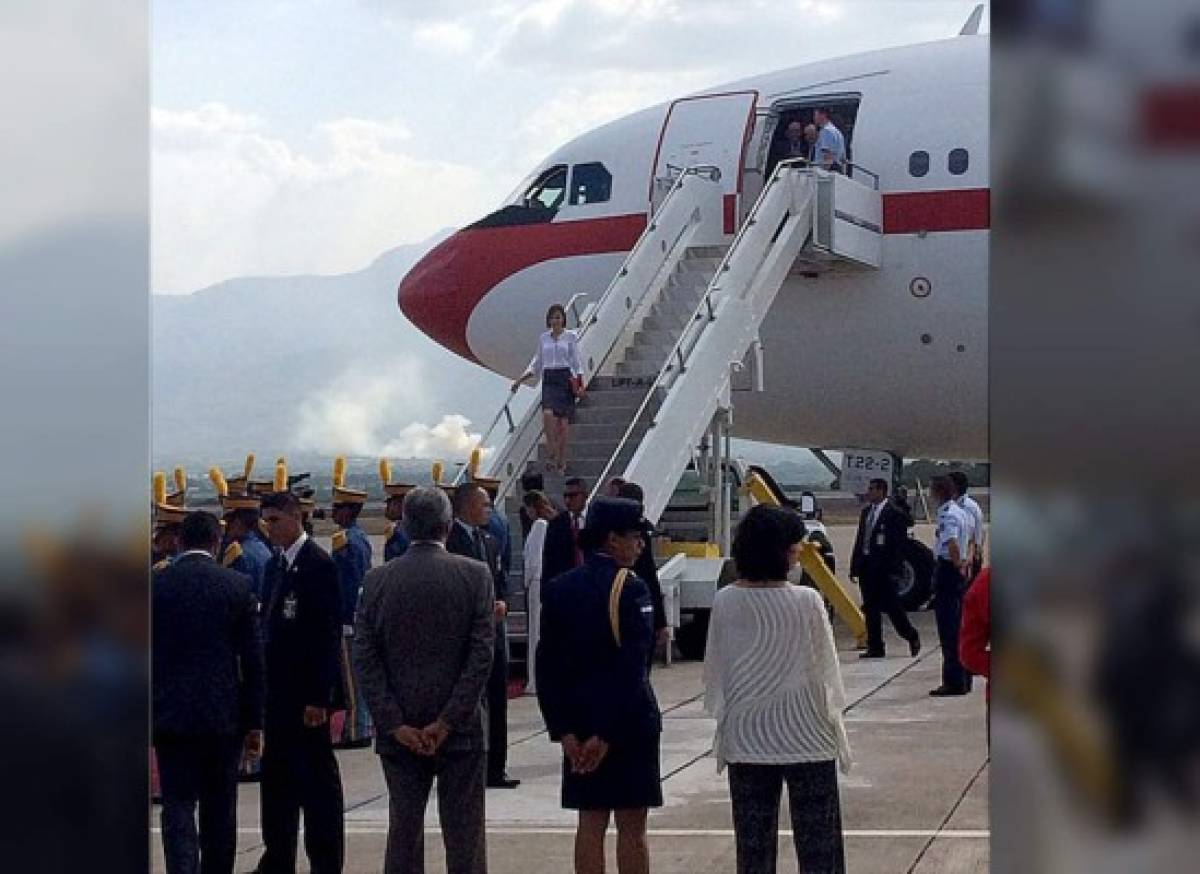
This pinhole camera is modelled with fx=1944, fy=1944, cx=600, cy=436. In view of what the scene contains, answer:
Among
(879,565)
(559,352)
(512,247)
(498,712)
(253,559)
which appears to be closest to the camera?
(498,712)

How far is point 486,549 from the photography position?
9797mm

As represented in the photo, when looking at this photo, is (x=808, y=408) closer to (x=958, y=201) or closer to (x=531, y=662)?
(x=958, y=201)

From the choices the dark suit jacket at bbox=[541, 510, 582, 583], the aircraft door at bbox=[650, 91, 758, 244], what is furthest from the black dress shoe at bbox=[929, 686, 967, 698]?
the aircraft door at bbox=[650, 91, 758, 244]

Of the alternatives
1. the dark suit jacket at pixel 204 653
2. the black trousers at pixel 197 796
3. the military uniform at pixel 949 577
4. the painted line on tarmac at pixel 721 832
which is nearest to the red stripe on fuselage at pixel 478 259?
the military uniform at pixel 949 577

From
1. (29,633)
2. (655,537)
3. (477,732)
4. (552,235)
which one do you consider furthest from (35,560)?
(552,235)

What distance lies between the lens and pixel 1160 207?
217 cm

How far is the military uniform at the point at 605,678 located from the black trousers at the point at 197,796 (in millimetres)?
1234

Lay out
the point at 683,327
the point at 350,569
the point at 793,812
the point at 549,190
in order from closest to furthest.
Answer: the point at 793,812, the point at 350,569, the point at 683,327, the point at 549,190

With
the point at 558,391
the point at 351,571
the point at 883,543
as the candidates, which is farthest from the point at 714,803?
the point at 558,391

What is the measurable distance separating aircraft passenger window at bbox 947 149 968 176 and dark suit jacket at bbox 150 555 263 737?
35.9 ft

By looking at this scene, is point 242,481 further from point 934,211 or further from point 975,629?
point 975,629

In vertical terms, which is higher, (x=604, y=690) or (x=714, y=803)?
(x=604, y=690)

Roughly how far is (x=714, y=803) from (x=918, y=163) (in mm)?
8996

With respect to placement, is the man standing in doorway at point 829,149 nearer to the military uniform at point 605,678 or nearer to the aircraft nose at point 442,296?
the aircraft nose at point 442,296
